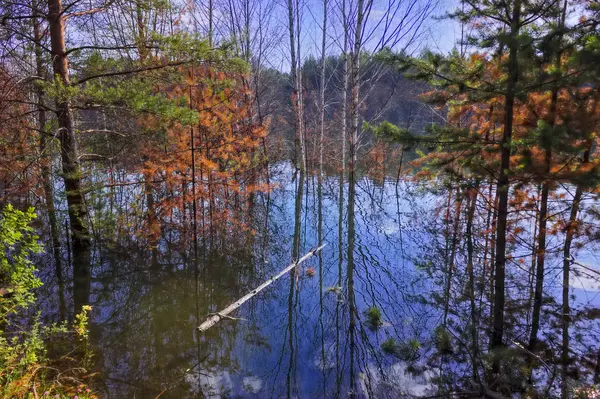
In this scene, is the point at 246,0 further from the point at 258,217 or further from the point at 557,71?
the point at 557,71

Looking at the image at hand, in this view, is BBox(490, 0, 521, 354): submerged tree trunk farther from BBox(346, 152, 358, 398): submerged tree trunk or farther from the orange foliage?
the orange foliage

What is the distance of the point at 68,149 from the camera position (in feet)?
20.6

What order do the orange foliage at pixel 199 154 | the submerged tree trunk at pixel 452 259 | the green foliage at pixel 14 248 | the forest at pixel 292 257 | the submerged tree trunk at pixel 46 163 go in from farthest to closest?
1. the orange foliage at pixel 199 154
2. the submerged tree trunk at pixel 46 163
3. the submerged tree trunk at pixel 452 259
4. the forest at pixel 292 257
5. the green foliage at pixel 14 248

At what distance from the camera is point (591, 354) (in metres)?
4.39

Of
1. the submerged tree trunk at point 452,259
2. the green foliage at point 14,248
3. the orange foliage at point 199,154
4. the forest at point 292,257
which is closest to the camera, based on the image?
the green foliage at point 14,248

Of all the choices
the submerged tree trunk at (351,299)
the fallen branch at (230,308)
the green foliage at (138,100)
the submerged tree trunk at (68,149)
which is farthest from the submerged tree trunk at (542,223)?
the submerged tree trunk at (68,149)

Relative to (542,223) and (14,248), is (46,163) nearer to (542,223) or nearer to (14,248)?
(14,248)

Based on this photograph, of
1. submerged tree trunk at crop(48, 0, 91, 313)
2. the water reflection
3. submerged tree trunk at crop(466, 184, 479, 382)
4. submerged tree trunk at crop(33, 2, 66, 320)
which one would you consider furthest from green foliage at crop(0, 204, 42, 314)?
submerged tree trunk at crop(466, 184, 479, 382)

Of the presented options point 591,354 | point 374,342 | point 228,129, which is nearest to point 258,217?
point 228,129

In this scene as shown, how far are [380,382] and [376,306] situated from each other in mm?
1732

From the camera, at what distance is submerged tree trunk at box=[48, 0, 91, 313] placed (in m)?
5.84

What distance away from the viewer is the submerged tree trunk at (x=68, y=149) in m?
5.84

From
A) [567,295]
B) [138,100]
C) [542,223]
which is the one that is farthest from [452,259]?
[138,100]

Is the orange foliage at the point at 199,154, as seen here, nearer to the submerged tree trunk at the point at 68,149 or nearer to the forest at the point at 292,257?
the forest at the point at 292,257
